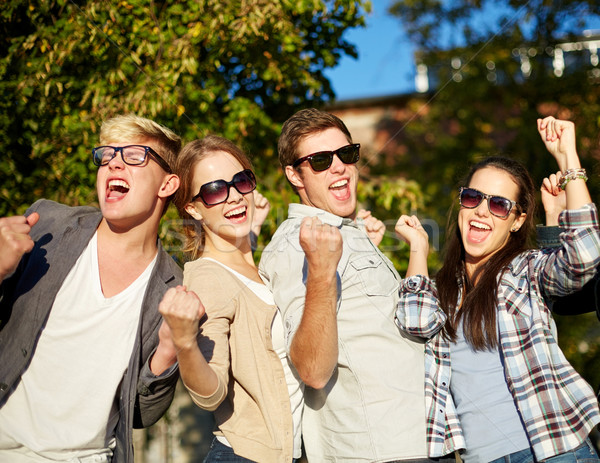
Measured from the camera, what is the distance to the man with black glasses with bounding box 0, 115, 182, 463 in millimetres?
2438

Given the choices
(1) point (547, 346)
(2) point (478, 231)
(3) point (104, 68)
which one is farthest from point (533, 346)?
(3) point (104, 68)

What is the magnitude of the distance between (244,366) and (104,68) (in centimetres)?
247

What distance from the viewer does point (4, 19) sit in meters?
3.80

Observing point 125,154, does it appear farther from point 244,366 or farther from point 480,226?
point 480,226

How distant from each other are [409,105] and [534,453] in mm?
10901

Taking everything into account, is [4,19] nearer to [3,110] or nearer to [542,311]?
[3,110]

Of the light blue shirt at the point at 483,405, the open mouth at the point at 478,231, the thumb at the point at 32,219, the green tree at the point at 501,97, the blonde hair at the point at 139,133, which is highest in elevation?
the green tree at the point at 501,97

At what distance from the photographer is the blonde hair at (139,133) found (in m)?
2.83

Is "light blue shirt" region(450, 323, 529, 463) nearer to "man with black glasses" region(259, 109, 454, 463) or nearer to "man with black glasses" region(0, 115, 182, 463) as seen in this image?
"man with black glasses" region(259, 109, 454, 463)

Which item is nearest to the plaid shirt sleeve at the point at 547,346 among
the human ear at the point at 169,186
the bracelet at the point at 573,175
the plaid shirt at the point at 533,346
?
the plaid shirt at the point at 533,346

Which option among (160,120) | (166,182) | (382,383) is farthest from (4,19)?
(382,383)

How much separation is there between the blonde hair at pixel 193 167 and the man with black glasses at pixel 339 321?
0.36 metres

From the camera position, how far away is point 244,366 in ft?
8.41

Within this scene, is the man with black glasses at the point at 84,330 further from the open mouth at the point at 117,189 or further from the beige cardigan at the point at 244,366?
the beige cardigan at the point at 244,366
